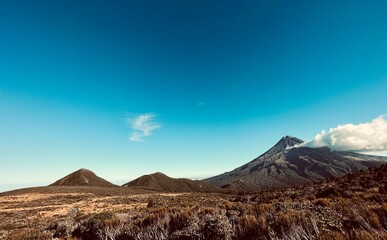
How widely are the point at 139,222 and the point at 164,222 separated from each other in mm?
1241

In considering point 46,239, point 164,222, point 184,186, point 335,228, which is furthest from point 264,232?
point 184,186

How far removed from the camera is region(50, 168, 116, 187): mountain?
130 m

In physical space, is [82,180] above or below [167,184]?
above

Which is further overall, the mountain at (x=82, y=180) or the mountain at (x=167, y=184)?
the mountain at (x=167, y=184)

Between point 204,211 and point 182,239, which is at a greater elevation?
point 204,211

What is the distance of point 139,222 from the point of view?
10617mm

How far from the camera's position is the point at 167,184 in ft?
477

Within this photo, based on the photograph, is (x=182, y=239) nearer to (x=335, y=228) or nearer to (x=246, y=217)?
(x=246, y=217)

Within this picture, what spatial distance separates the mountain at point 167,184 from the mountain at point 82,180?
616 inches

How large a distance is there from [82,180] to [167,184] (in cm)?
4897

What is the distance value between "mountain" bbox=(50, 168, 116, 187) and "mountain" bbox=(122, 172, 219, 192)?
1563 centimetres

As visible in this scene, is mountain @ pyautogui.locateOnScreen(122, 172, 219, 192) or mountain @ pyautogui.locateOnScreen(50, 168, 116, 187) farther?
mountain @ pyautogui.locateOnScreen(122, 172, 219, 192)

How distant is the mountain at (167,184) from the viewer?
138 meters

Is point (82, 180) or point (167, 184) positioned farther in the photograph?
point (167, 184)
